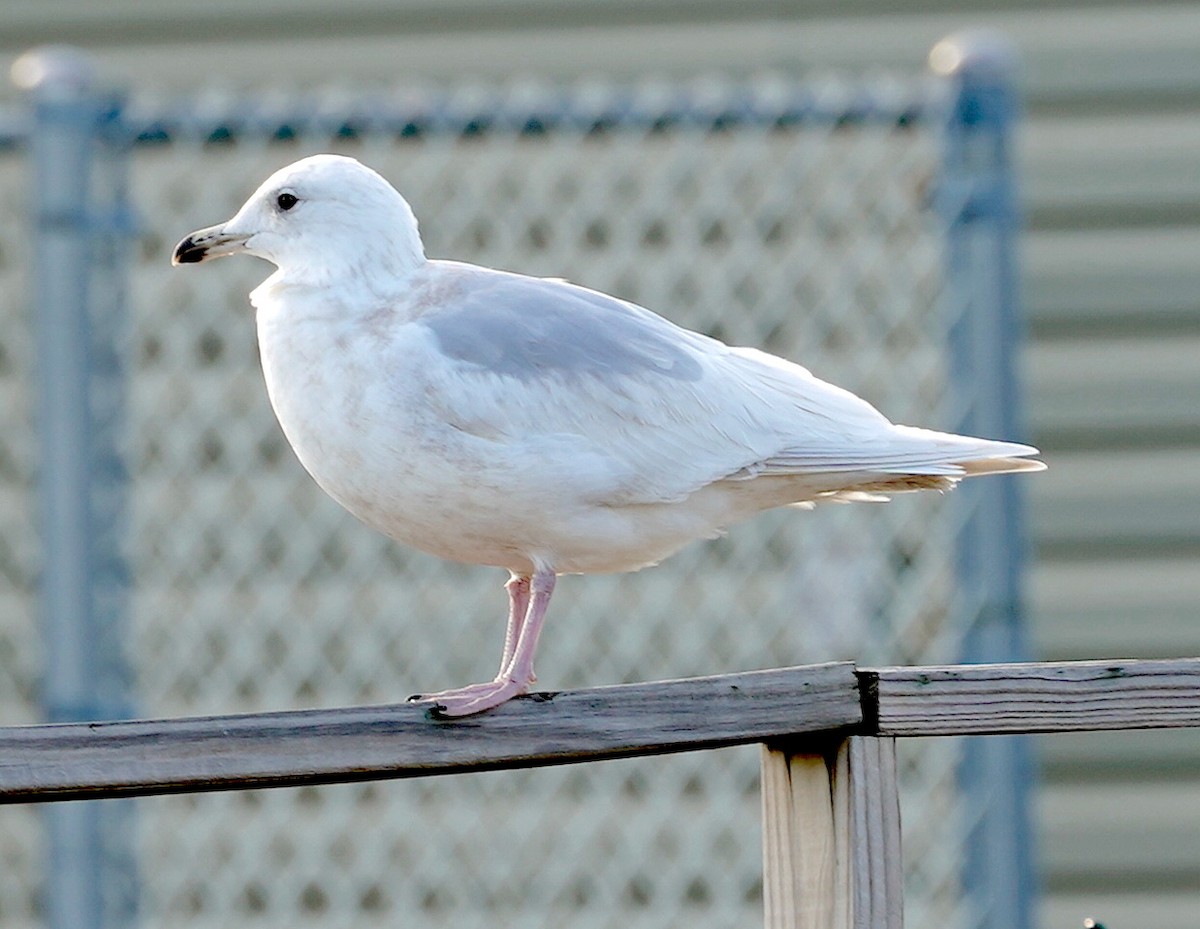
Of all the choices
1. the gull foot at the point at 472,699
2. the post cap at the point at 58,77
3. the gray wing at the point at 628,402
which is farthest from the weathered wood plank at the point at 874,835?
the post cap at the point at 58,77

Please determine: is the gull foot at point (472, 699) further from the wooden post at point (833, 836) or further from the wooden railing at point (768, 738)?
the wooden post at point (833, 836)

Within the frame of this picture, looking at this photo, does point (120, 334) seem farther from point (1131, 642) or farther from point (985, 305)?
point (1131, 642)

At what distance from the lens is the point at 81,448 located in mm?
Result: 3309

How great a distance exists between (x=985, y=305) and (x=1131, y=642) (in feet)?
2.89

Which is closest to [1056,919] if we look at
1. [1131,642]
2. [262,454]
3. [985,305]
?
[1131,642]

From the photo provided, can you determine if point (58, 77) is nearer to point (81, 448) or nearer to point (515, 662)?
point (81, 448)

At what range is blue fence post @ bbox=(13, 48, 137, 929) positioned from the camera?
328 centimetres

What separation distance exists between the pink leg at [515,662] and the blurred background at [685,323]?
141 cm

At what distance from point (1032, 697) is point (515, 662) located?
1.71 feet

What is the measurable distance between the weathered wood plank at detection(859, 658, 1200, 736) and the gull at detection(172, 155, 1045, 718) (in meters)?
0.40

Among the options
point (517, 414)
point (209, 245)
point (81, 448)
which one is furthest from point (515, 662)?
point (81, 448)

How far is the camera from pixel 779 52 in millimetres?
4016

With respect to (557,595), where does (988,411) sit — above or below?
above

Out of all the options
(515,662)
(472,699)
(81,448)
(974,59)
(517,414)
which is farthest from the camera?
(974,59)
